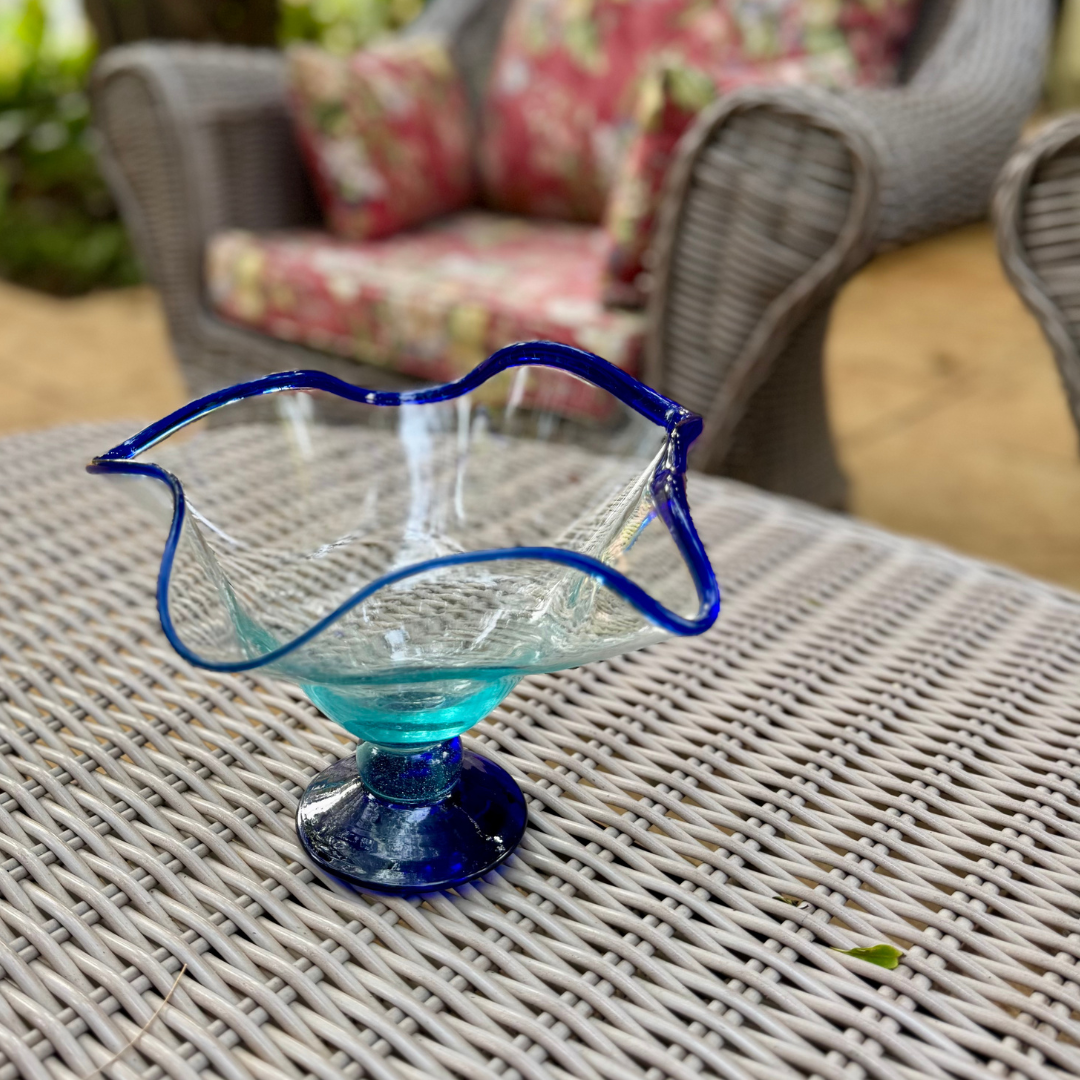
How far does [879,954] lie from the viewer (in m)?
0.47

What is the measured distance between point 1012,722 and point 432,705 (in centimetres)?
35

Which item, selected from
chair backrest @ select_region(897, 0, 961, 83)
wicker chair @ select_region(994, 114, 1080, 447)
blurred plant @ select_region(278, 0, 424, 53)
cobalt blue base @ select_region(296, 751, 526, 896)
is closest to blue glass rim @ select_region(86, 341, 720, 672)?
cobalt blue base @ select_region(296, 751, 526, 896)

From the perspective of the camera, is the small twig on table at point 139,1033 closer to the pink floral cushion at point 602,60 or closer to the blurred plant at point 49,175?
the pink floral cushion at point 602,60

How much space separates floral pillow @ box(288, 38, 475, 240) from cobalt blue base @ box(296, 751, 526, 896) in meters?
1.34

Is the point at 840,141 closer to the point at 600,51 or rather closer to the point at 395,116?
the point at 600,51

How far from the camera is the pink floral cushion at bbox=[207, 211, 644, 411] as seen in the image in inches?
55.5

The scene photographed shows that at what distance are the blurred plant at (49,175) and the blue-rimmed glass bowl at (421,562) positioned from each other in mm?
2478

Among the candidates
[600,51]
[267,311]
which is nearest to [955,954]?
[267,311]

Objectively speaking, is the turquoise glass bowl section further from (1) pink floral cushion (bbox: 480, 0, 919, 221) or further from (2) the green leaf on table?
(1) pink floral cushion (bbox: 480, 0, 919, 221)

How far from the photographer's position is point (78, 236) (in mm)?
3162

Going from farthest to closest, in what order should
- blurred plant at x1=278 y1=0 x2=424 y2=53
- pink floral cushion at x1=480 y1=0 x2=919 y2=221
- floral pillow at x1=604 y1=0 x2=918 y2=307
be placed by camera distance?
1. blurred plant at x1=278 y1=0 x2=424 y2=53
2. pink floral cushion at x1=480 y1=0 x2=919 y2=221
3. floral pillow at x1=604 y1=0 x2=918 y2=307

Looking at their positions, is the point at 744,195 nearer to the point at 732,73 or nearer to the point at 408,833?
the point at 732,73

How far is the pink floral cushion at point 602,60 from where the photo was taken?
1521mm

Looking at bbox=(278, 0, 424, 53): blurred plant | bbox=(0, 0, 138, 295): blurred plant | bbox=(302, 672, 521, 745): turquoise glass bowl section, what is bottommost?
bbox=(0, 0, 138, 295): blurred plant
